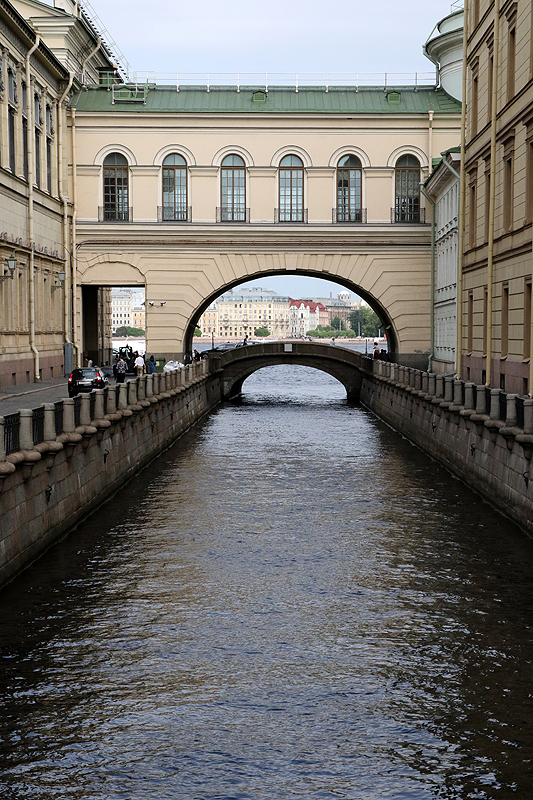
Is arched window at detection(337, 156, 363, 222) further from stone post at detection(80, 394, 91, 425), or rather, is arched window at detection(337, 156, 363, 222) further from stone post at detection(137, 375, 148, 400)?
stone post at detection(80, 394, 91, 425)

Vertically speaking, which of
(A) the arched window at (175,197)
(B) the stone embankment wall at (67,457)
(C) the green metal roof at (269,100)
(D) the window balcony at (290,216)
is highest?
(C) the green metal roof at (269,100)

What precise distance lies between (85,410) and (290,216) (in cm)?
3222

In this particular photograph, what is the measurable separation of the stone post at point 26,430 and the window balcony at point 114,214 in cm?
3596

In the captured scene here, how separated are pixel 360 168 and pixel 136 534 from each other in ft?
115

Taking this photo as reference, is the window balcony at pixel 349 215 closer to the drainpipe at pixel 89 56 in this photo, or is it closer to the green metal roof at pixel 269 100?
the green metal roof at pixel 269 100

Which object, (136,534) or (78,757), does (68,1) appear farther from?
(78,757)

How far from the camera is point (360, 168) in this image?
51.9 metres

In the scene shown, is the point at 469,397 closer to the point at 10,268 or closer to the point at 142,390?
the point at 142,390

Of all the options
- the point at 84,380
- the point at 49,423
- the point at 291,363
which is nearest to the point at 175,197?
the point at 291,363

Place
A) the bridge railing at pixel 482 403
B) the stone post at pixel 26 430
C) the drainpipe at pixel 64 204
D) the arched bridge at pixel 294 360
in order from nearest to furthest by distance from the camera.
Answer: the stone post at pixel 26 430 → the bridge railing at pixel 482 403 → the drainpipe at pixel 64 204 → the arched bridge at pixel 294 360

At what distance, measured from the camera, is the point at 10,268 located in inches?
1433

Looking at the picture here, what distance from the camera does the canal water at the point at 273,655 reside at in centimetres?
996

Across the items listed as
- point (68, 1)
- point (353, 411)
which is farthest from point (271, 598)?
point (68, 1)

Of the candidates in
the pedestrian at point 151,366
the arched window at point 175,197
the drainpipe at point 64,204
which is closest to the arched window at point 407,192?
the arched window at point 175,197
